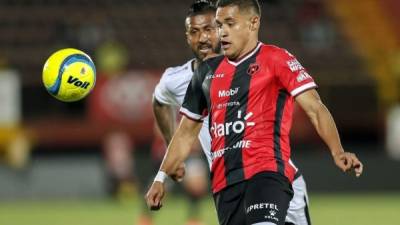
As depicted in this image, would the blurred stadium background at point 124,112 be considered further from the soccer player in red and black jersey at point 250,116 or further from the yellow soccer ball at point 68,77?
the soccer player in red and black jersey at point 250,116

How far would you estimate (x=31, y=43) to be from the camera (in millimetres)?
20172

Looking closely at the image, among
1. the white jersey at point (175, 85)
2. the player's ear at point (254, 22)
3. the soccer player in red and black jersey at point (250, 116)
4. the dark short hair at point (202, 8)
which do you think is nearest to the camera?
the soccer player in red and black jersey at point (250, 116)

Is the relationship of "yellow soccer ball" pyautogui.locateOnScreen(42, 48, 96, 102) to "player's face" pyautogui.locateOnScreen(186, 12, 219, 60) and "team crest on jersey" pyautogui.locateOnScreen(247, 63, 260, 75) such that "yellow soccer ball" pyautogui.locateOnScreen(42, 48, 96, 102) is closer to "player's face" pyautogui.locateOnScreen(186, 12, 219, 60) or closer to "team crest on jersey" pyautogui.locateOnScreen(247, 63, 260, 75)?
"player's face" pyautogui.locateOnScreen(186, 12, 219, 60)

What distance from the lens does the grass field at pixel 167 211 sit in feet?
43.4

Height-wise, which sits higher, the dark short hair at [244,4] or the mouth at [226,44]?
the dark short hair at [244,4]

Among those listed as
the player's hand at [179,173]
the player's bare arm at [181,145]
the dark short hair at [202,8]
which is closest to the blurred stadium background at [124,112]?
the dark short hair at [202,8]

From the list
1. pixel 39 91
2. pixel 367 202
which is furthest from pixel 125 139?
pixel 367 202

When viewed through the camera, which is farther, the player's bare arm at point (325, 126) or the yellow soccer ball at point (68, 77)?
the yellow soccer ball at point (68, 77)

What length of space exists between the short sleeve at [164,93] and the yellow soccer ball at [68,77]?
2.35 ft

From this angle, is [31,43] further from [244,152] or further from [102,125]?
[244,152]

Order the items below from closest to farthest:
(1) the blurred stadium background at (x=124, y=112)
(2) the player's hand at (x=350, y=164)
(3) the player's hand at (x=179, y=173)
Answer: (2) the player's hand at (x=350, y=164), (3) the player's hand at (x=179, y=173), (1) the blurred stadium background at (x=124, y=112)

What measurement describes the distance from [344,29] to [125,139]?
6.44 metres

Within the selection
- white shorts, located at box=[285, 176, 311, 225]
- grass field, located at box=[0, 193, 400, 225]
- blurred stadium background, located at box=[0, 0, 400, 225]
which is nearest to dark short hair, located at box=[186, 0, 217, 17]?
white shorts, located at box=[285, 176, 311, 225]

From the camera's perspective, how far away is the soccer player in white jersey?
254 inches
